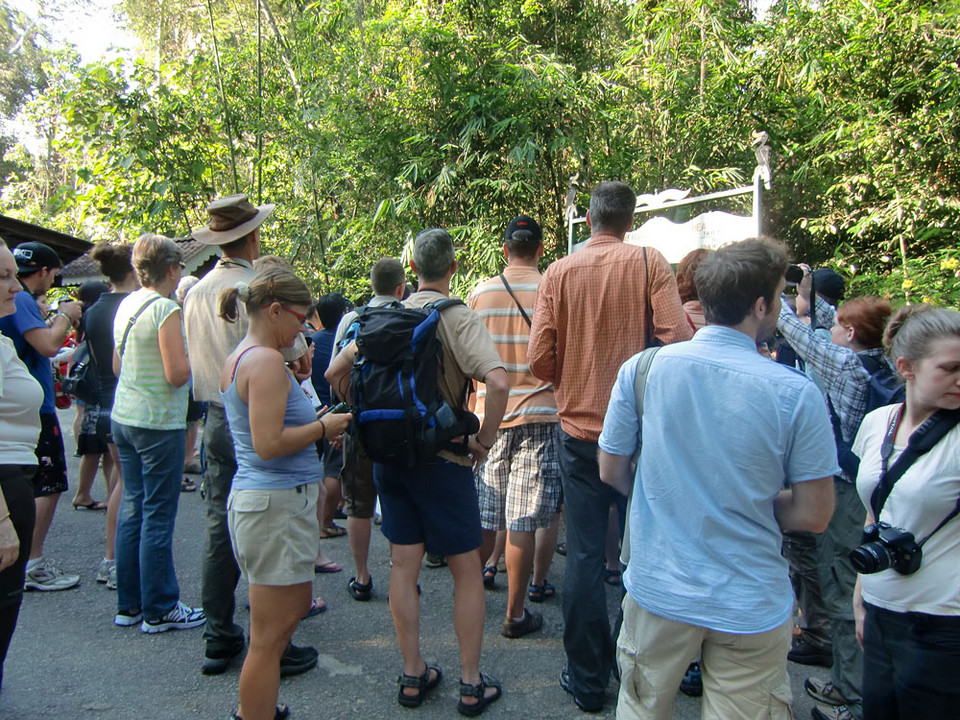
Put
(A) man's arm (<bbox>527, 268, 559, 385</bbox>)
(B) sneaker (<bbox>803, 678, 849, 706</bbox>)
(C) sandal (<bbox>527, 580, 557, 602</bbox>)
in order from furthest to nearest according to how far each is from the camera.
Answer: (C) sandal (<bbox>527, 580, 557, 602</bbox>)
(A) man's arm (<bbox>527, 268, 559, 385</bbox>)
(B) sneaker (<bbox>803, 678, 849, 706</bbox>)

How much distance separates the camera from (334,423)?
8.28 ft

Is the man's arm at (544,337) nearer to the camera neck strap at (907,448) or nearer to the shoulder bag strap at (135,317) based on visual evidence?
the camera neck strap at (907,448)

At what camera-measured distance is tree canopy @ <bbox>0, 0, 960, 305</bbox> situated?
7.78 metres

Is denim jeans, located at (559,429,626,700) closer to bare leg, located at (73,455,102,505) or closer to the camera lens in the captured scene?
the camera lens

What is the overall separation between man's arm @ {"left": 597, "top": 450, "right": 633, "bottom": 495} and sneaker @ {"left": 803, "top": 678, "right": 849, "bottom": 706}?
150 centimetres

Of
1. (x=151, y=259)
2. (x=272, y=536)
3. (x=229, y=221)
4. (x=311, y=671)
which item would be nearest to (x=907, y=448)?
(x=272, y=536)

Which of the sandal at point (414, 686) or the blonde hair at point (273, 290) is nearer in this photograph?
the blonde hair at point (273, 290)

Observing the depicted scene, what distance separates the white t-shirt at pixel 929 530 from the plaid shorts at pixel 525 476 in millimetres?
1566

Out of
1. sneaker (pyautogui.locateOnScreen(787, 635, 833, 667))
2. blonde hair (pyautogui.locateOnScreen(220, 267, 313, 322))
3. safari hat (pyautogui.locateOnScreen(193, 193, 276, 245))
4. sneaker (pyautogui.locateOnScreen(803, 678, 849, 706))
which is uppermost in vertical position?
safari hat (pyautogui.locateOnScreen(193, 193, 276, 245))

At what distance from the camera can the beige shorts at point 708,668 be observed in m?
1.72

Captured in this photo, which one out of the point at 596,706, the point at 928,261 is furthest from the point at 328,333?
Result: the point at 928,261

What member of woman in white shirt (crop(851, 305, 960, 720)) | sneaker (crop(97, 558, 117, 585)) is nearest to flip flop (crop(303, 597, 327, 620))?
sneaker (crop(97, 558, 117, 585))

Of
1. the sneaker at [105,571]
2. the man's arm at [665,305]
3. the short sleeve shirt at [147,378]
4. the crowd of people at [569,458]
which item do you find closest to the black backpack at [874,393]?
the crowd of people at [569,458]

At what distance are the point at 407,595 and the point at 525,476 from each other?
0.87 meters
